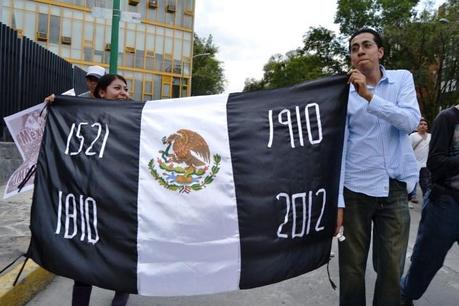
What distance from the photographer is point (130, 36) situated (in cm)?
4206

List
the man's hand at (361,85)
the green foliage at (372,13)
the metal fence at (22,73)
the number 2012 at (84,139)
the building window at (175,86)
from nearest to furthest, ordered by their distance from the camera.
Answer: the man's hand at (361,85) → the number 2012 at (84,139) → the metal fence at (22,73) → the green foliage at (372,13) → the building window at (175,86)

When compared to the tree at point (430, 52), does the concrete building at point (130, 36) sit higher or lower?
higher

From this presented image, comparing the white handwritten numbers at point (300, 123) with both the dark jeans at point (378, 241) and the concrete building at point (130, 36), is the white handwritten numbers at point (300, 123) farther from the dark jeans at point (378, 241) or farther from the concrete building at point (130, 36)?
the concrete building at point (130, 36)

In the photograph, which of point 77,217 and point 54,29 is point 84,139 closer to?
point 77,217

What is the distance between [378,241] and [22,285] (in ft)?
9.13

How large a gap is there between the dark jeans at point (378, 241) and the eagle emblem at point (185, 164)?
0.85 meters

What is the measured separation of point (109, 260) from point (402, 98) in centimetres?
192

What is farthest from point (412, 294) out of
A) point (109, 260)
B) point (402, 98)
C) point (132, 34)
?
point (132, 34)

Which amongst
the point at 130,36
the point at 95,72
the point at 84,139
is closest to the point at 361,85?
the point at 84,139

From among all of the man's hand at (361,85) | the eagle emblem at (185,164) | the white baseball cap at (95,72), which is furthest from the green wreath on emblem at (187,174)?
the white baseball cap at (95,72)

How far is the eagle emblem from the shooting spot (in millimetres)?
2914

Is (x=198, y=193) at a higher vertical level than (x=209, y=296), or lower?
higher

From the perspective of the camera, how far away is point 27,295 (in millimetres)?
4191

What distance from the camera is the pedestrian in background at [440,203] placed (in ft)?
11.4
